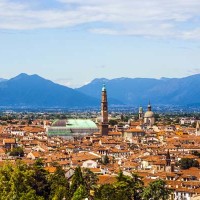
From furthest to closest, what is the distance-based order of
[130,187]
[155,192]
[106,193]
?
1. [155,192]
2. [130,187]
3. [106,193]

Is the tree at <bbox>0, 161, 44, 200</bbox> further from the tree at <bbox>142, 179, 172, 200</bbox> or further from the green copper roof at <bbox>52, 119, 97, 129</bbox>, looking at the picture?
the green copper roof at <bbox>52, 119, 97, 129</bbox>

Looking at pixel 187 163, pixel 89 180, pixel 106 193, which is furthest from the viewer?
pixel 187 163

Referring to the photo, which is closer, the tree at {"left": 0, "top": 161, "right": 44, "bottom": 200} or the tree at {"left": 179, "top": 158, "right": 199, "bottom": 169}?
the tree at {"left": 0, "top": 161, "right": 44, "bottom": 200}

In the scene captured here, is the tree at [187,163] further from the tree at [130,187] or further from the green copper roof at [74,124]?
the green copper roof at [74,124]

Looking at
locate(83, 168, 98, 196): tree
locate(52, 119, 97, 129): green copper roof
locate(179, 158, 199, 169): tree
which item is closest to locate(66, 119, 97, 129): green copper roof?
locate(52, 119, 97, 129): green copper roof

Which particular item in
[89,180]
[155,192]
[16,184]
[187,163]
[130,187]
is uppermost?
[16,184]

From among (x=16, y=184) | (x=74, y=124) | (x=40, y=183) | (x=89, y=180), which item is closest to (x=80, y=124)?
(x=74, y=124)

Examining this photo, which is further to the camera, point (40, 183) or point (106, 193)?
point (40, 183)

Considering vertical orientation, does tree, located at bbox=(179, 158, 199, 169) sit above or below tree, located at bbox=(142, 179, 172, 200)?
below

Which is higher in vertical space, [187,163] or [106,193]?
[106,193]

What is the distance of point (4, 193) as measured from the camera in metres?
32.9

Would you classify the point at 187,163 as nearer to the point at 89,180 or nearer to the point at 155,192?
the point at 89,180

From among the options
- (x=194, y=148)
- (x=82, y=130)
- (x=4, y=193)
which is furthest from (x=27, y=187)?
(x=82, y=130)

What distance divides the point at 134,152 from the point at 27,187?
3959 centimetres
